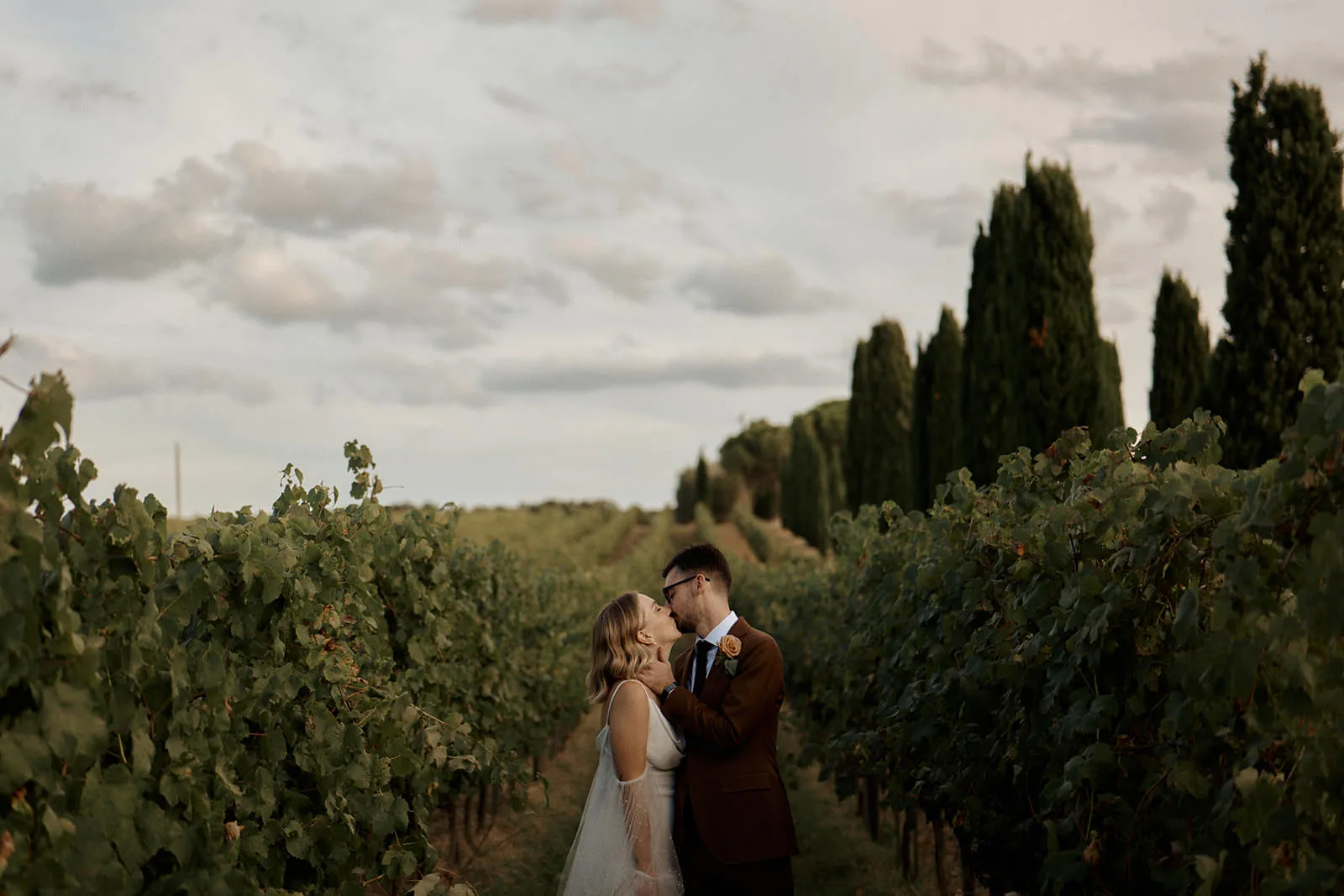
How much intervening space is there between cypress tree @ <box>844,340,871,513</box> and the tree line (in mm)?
6345

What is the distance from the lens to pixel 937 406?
86.7 feet

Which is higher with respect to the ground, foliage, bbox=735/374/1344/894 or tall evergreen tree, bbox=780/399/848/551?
tall evergreen tree, bbox=780/399/848/551

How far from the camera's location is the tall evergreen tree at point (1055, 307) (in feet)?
61.0

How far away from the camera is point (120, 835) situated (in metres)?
2.83

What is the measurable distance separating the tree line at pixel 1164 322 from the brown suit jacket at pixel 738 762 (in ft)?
→ 20.6

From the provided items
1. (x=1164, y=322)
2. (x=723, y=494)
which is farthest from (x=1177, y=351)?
(x=723, y=494)

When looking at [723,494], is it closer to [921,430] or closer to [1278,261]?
[921,430]

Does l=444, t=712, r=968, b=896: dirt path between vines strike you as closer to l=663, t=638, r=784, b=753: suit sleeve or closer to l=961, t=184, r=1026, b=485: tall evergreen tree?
l=663, t=638, r=784, b=753: suit sleeve

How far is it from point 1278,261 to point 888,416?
18.4 m

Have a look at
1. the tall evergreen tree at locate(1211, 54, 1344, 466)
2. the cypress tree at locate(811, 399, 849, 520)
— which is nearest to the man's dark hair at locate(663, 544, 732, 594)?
the tall evergreen tree at locate(1211, 54, 1344, 466)

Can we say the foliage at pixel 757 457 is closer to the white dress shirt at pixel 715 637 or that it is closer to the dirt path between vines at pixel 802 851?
the dirt path between vines at pixel 802 851

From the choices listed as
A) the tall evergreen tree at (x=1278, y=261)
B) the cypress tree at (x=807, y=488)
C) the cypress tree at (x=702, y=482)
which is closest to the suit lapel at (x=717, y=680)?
the tall evergreen tree at (x=1278, y=261)

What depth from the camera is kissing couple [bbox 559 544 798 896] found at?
12.7 feet

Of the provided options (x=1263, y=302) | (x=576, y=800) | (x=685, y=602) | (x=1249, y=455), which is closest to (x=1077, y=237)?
(x=1263, y=302)
